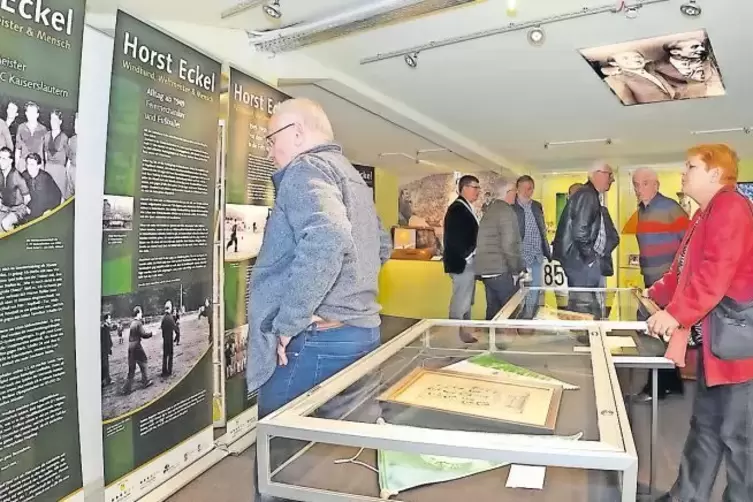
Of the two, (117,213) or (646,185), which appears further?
(646,185)

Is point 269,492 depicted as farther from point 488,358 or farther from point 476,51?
point 476,51

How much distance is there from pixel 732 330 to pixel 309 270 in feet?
4.54

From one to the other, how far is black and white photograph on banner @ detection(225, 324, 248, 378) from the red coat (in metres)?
2.05

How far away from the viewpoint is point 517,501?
102cm

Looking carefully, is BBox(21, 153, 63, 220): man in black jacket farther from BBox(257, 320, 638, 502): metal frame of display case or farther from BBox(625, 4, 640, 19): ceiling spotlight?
BBox(625, 4, 640, 19): ceiling spotlight

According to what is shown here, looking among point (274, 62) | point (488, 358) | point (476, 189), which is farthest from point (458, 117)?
point (488, 358)

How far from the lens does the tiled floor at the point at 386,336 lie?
8.58 ft

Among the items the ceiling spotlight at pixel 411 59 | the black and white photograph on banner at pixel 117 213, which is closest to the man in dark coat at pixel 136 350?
the black and white photograph on banner at pixel 117 213

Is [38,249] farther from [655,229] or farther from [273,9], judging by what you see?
[655,229]

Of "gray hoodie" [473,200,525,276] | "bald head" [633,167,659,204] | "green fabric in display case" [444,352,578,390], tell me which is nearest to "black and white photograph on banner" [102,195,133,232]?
"green fabric in display case" [444,352,578,390]

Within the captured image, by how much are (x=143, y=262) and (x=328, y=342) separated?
3.43ft

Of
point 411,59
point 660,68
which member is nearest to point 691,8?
point 660,68

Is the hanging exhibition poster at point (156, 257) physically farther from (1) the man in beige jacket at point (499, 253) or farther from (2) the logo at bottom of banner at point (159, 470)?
(1) the man in beige jacket at point (499, 253)

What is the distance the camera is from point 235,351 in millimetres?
3092
